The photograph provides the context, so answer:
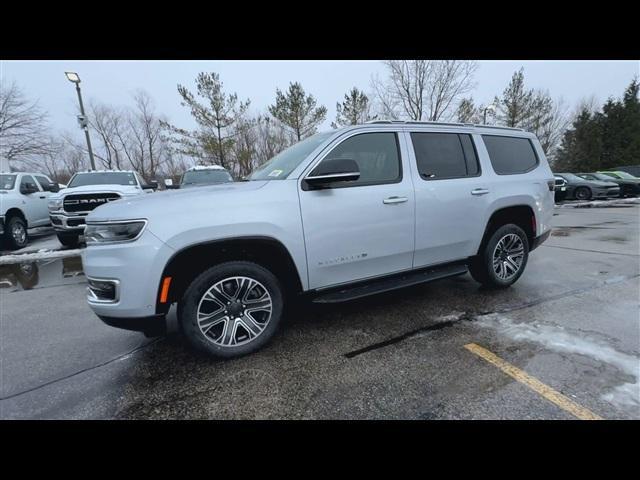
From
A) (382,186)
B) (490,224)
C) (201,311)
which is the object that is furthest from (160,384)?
(490,224)

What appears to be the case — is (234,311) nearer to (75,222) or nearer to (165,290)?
(165,290)

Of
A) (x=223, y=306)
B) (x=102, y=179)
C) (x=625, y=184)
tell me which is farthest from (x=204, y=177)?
(x=625, y=184)

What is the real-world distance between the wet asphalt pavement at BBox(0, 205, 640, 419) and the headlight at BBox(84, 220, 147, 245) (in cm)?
115

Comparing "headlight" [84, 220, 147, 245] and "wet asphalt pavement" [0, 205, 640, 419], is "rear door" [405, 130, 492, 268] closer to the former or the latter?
"wet asphalt pavement" [0, 205, 640, 419]

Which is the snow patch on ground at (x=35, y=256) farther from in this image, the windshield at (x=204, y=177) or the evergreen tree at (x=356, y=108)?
the evergreen tree at (x=356, y=108)

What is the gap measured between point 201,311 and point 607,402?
296 cm

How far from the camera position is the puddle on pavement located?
525 centimetres

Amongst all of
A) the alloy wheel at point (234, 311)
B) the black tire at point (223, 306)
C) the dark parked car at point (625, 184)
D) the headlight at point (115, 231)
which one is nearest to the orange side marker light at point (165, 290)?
the black tire at point (223, 306)

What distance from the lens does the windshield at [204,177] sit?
9820 millimetres

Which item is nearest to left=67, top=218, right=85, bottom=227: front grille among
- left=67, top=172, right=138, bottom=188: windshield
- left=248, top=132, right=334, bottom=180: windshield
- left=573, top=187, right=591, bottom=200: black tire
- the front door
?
left=67, top=172, right=138, bottom=188: windshield

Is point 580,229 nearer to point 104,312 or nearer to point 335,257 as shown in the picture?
point 335,257

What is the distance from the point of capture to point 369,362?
8.39 feet

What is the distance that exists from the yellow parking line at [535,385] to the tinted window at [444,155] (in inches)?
70.1

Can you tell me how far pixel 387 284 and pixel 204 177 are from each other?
8.56 meters
